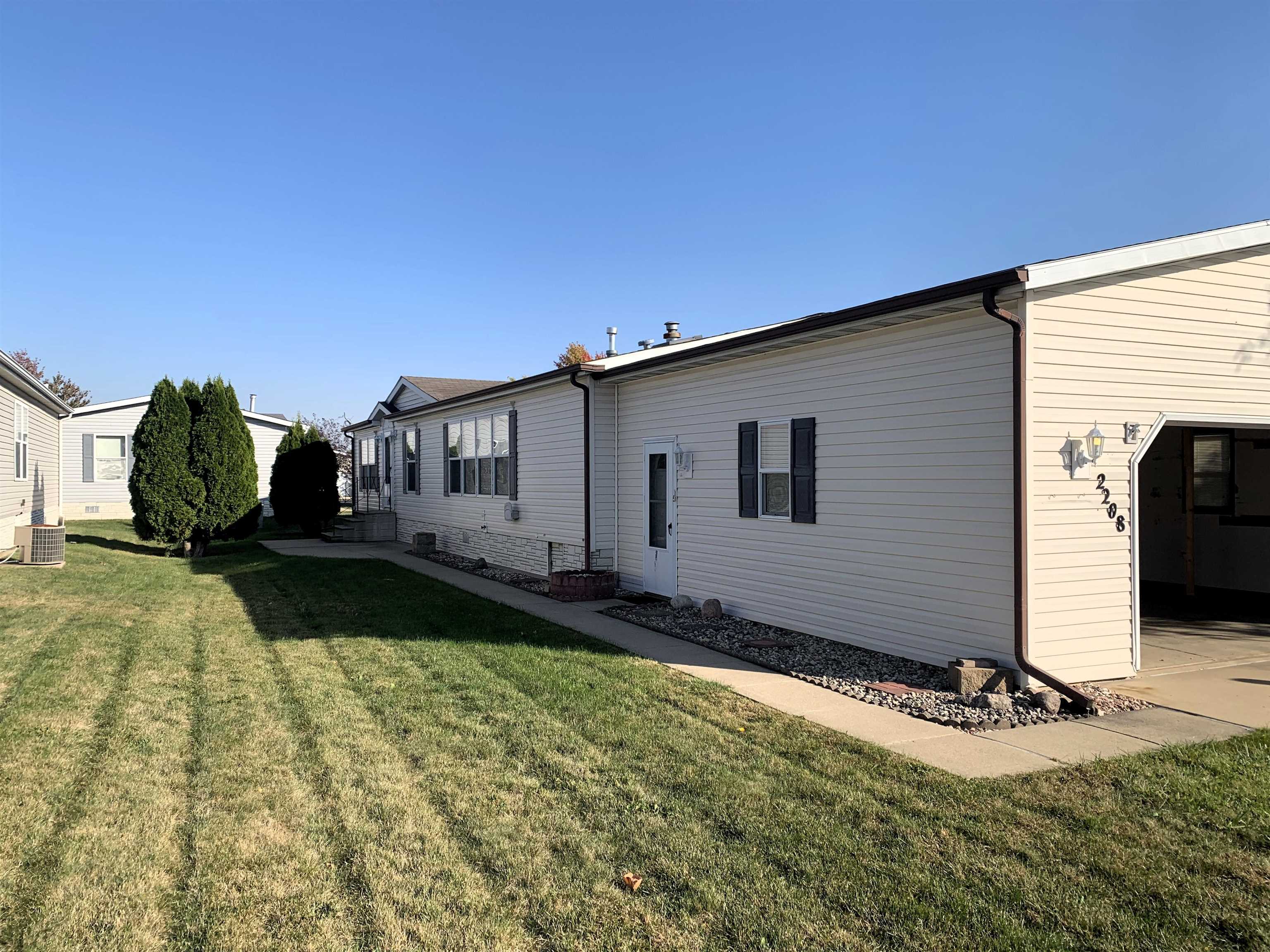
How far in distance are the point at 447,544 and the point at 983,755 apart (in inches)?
564

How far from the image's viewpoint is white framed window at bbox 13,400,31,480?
1550cm

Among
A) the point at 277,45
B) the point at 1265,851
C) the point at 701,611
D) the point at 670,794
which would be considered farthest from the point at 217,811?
the point at 277,45

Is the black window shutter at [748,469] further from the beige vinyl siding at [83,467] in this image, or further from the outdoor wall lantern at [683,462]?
the beige vinyl siding at [83,467]

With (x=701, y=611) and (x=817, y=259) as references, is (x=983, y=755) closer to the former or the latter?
(x=701, y=611)

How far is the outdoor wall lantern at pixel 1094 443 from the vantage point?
6.27 meters

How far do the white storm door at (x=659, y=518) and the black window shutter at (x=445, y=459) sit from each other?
7718 millimetres

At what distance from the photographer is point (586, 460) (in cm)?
1171

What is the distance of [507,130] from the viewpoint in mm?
17516

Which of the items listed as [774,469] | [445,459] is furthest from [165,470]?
[774,469]

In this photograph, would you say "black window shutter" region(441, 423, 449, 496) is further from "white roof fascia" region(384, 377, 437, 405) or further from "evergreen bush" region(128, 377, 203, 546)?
"evergreen bush" region(128, 377, 203, 546)

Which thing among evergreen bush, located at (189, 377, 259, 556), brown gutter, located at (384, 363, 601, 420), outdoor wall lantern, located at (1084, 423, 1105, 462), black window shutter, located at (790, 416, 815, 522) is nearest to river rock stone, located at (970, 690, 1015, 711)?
outdoor wall lantern, located at (1084, 423, 1105, 462)

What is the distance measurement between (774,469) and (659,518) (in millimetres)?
2701

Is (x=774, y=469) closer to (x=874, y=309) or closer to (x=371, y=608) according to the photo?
(x=874, y=309)

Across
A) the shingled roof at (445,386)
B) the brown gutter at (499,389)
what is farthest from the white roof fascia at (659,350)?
the shingled roof at (445,386)
